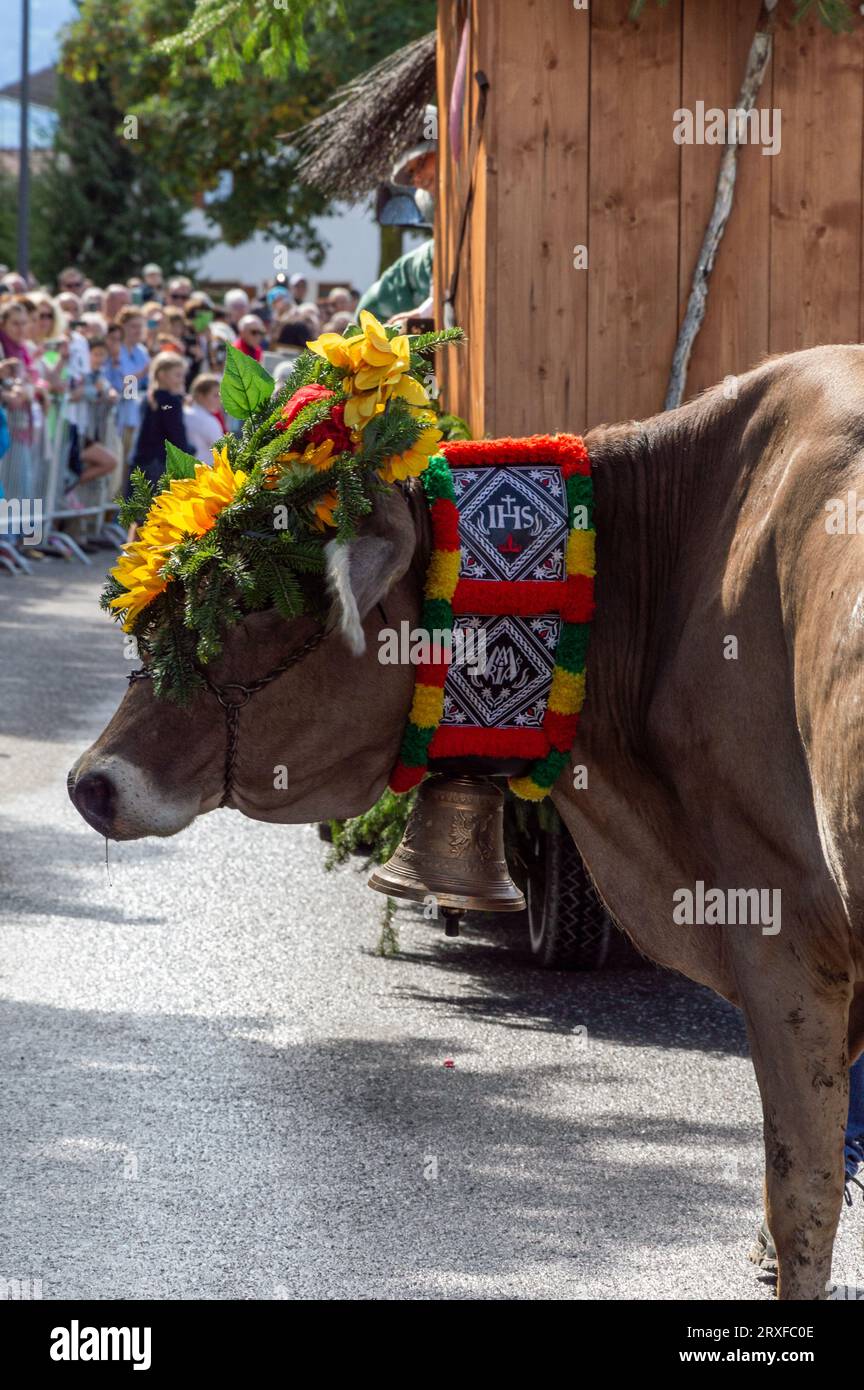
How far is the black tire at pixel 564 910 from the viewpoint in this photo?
6531 mm

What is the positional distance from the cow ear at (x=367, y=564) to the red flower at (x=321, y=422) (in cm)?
14

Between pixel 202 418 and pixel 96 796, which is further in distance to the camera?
pixel 202 418

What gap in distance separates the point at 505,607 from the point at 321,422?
0.48 metres

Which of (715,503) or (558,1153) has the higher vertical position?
(715,503)

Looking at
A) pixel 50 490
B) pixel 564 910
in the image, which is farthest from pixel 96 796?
pixel 50 490

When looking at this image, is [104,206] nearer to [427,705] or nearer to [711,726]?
[427,705]

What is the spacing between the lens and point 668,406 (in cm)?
650

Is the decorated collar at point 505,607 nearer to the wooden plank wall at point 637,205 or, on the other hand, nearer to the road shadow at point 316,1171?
the road shadow at point 316,1171

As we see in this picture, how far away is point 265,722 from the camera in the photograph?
3504 millimetres

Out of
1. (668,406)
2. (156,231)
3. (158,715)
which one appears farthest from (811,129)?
(156,231)

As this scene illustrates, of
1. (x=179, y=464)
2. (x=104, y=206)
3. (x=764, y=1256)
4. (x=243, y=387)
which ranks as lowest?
(x=764, y=1256)
